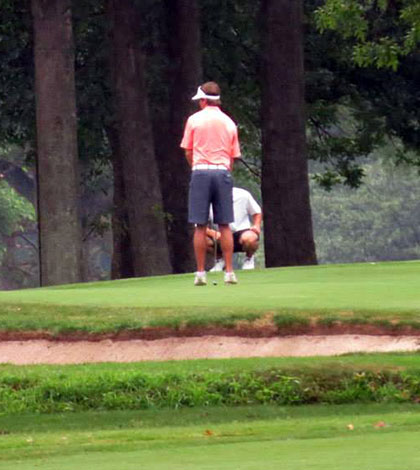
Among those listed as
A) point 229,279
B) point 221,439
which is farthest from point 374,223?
point 221,439

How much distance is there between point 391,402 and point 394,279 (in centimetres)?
479

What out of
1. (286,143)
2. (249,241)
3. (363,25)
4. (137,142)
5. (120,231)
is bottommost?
(249,241)

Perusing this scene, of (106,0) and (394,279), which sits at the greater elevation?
(106,0)

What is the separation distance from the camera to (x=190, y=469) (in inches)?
308

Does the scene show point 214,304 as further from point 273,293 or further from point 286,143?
point 286,143

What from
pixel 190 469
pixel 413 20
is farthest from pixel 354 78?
pixel 190 469

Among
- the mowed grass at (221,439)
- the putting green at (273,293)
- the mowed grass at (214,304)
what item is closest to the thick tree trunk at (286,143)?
the putting green at (273,293)

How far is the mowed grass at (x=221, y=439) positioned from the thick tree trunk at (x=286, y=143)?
50.2ft

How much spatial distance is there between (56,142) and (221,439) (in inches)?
650

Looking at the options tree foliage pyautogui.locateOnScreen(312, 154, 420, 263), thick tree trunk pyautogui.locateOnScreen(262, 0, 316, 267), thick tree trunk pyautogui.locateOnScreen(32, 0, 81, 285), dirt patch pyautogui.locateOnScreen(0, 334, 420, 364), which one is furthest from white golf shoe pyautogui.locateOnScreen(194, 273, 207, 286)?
tree foliage pyautogui.locateOnScreen(312, 154, 420, 263)

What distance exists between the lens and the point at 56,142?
85.0 ft

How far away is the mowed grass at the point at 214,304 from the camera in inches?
531

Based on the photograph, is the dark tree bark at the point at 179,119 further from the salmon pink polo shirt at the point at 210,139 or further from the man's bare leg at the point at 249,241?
the salmon pink polo shirt at the point at 210,139

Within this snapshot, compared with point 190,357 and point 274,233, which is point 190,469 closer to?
point 190,357
